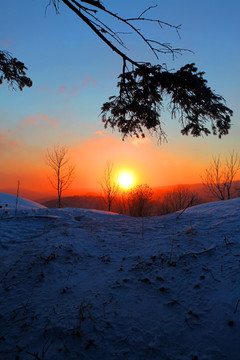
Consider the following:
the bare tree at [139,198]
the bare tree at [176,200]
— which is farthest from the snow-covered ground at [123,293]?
the bare tree at [176,200]

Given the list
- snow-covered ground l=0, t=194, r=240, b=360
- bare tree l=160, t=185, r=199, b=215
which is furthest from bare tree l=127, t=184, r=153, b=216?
snow-covered ground l=0, t=194, r=240, b=360

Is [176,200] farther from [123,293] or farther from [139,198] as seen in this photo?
[123,293]

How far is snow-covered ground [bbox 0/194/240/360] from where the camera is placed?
5.79ft

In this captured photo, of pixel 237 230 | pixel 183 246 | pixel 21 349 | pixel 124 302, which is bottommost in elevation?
pixel 21 349

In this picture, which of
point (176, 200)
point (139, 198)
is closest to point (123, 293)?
point (139, 198)

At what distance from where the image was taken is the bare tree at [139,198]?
2041 centimetres

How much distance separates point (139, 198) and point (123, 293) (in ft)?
59.8

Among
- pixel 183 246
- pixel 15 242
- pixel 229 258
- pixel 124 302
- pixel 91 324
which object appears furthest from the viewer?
pixel 15 242

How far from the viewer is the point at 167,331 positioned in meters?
1.88

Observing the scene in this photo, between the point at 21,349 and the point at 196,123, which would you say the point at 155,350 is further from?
the point at 196,123

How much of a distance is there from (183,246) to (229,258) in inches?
32.2

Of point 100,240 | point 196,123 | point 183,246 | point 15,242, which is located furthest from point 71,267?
point 196,123

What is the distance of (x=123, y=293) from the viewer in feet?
8.27

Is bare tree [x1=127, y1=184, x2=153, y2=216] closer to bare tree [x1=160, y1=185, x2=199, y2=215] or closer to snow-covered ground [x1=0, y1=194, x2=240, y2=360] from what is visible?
bare tree [x1=160, y1=185, x2=199, y2=215]
